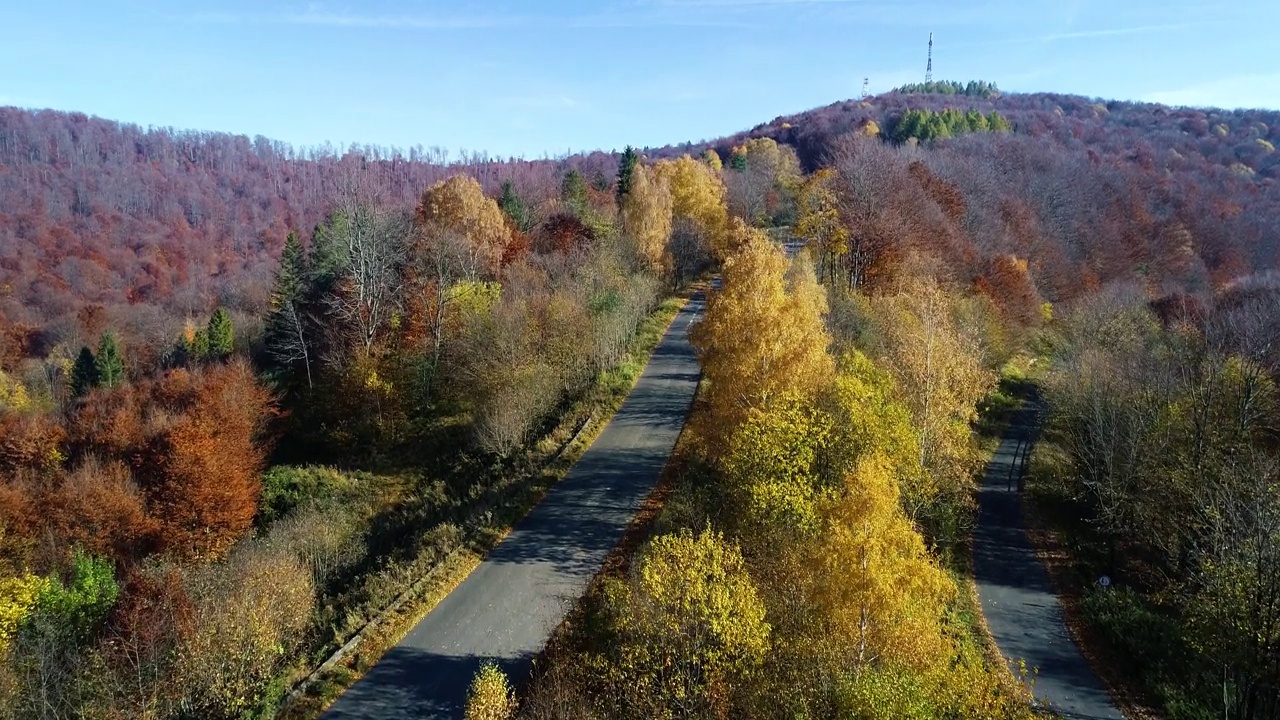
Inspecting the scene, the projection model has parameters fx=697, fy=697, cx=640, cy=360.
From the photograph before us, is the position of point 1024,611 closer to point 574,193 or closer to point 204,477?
point 204,477

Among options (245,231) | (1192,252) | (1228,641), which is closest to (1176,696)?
(1228,641)

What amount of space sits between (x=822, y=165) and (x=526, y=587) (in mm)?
80752

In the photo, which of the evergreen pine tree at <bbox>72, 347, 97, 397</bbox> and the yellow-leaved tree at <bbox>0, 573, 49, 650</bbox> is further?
the evergreen pine tree at <bbox>72, 347, 97, 397</bbox>

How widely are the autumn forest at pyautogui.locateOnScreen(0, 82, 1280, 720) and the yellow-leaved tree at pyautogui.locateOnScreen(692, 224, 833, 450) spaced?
0.12 m

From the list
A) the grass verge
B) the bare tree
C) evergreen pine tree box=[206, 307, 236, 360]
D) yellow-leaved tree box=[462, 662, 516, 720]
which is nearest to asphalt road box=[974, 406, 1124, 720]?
yellow-leaved tree box=[462, 662, 516, 720]

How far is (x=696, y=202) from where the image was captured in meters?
57.8

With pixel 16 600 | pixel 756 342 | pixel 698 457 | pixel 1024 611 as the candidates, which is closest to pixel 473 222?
pixel 698 457

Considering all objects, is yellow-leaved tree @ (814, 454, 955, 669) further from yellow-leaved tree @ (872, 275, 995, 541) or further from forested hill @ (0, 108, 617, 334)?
forested hill @ (0, 108, 617, 334)

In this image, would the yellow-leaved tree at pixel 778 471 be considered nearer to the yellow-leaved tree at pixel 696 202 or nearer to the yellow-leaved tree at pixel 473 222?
the yellow-leaved tree at pixel 473 222

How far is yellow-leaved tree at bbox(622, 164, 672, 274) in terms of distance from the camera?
48.6 metres

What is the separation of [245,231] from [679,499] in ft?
453

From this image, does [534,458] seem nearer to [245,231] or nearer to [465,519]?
[465,519]

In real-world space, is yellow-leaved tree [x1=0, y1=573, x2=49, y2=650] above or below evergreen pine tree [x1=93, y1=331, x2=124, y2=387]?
below

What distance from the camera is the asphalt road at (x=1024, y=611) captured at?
19672 mm
